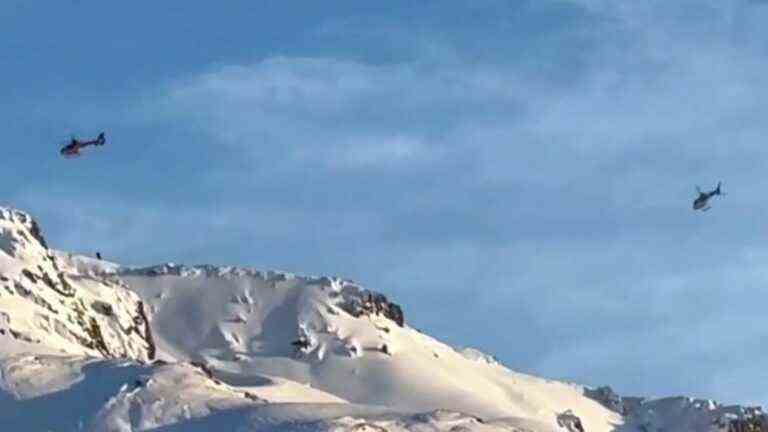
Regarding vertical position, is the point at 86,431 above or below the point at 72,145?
below

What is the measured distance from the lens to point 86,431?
200m

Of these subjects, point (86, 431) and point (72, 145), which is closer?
point (72, 145)

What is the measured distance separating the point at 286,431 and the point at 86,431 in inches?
660

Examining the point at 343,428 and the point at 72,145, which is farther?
the point at 343,428

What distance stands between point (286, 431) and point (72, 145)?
3107 centimetres

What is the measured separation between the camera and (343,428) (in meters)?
199

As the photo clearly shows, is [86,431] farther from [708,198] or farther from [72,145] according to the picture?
[708,198]

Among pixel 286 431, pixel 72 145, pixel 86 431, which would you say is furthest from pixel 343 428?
pixel 72 145

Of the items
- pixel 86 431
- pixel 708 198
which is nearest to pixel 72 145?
pixel 86 431

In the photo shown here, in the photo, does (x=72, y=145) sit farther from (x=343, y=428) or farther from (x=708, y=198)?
(x=708, y=198)

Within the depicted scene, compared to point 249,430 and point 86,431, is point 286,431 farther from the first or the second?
point 86,431

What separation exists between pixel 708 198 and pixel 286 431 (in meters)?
42.9

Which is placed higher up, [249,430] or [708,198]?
[708,198]

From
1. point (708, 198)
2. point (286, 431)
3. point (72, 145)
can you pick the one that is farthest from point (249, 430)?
point (708, 198)
